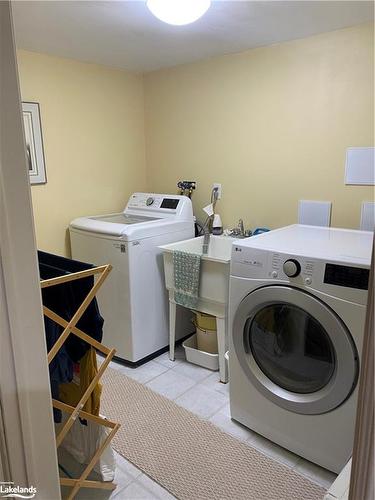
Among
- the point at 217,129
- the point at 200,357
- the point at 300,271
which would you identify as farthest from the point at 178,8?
the point at 200,357

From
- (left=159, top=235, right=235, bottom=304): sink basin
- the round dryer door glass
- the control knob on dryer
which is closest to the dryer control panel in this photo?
the control knob on dryer

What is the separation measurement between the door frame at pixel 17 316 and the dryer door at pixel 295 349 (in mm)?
1127

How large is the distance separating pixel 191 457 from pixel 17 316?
1440mm

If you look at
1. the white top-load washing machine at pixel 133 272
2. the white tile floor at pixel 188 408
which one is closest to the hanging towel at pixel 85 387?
the white tile floor at pixel 188 408

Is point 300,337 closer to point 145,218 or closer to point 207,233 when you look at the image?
point 207,233

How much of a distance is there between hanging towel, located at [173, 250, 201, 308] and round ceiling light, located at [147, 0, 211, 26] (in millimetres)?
1238

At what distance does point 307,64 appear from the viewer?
2.20 meters

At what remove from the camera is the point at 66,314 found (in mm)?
1333

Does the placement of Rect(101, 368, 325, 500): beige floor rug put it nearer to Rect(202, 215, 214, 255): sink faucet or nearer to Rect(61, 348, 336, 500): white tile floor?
Rect(61, 348, 336, 500): white tile floor

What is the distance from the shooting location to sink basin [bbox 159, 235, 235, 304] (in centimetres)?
220

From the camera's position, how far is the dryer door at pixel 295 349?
1.52 meters

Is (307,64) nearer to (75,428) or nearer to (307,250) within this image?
(307,250)

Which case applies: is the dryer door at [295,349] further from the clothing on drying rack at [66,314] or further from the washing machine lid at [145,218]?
the washing machine lid at [145,218]

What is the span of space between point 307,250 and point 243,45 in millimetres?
1477
